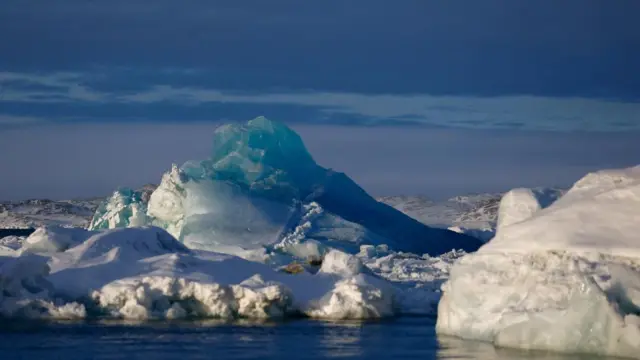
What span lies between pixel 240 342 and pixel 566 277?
6191 mm

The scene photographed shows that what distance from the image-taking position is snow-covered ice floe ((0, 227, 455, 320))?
79.4 ft

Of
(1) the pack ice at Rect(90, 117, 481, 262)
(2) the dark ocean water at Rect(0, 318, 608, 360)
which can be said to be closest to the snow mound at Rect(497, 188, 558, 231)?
(2) the dark ocean water at Rect(0, 318, 608, 360)

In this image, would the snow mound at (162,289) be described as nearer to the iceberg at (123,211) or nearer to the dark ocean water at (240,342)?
the dark ocean water at (240,342)

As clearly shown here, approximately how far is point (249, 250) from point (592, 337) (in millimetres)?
16990

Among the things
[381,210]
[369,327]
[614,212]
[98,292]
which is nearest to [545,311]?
[614,212]

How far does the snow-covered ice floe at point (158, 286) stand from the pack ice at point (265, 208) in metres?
6.35

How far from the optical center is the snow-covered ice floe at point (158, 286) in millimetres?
24203

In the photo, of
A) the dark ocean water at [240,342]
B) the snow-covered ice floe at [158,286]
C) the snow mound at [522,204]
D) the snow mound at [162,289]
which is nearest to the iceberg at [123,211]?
the snow-covered ice floe at [158,286]

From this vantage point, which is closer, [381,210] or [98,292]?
[98,292]

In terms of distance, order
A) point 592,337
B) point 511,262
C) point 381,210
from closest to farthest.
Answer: point 592,337 → point 511,262 → point 381,210

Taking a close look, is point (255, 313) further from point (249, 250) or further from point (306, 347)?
point (249, 250)

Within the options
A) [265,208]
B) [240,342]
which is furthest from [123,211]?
[240,342]

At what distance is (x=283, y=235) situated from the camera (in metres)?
34.9

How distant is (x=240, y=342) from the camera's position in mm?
21078
